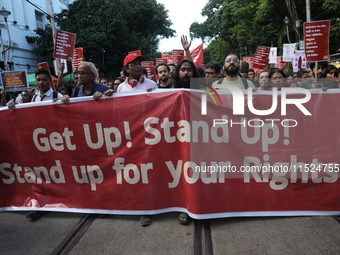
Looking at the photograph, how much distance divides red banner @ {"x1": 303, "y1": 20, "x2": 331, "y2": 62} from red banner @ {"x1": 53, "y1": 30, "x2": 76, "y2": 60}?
A: 5.51 meters

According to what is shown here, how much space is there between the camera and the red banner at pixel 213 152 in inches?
119

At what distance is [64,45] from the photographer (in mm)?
7359

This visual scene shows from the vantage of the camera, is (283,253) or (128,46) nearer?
(283,253)

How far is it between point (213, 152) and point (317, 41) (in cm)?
420

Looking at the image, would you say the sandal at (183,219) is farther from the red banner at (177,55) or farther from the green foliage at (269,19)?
the green foliage at (269,19)

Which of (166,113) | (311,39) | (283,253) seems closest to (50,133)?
(166,113)

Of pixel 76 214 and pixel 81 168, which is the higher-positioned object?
pixel 81 168

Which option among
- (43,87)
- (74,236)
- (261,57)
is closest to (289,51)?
(261,57)

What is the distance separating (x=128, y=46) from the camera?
25125 mm

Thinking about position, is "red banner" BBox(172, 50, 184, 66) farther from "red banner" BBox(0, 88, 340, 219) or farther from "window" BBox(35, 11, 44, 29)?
"window" BBox(35, 11, 44, 29)

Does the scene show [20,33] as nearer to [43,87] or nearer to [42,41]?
[42,41]

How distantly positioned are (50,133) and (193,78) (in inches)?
71.5

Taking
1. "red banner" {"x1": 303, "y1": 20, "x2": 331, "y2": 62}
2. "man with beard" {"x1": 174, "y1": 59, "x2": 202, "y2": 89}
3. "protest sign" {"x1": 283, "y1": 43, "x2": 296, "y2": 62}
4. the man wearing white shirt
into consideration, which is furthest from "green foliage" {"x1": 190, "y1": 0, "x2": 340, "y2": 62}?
the man wearing white shirt

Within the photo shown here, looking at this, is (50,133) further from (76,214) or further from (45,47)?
(45,47)
